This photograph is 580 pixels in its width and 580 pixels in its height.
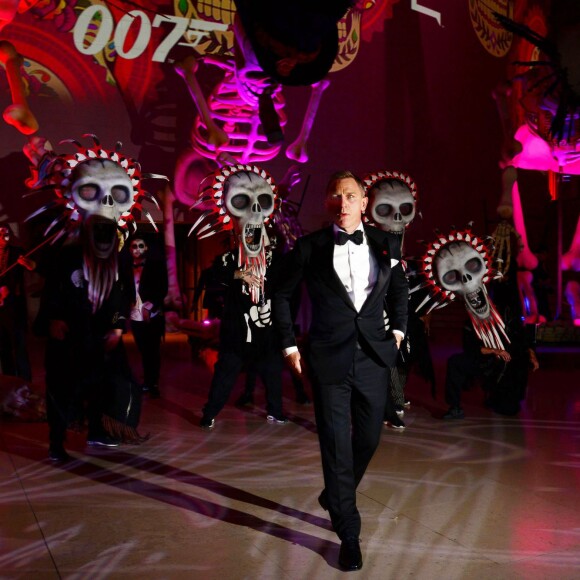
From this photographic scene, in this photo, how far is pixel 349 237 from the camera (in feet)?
10.2

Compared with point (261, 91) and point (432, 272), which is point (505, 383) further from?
point (261, 91)

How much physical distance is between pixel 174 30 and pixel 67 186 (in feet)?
21.1

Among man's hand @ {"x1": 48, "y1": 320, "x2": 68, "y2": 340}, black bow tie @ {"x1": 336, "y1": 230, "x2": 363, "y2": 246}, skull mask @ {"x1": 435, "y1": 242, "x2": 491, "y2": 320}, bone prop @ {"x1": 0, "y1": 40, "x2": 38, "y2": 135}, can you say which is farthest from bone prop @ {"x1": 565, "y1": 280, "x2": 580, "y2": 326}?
black bow tie @ {"x1": 336, "y1": 230, "x2": 363, "y2": 246}

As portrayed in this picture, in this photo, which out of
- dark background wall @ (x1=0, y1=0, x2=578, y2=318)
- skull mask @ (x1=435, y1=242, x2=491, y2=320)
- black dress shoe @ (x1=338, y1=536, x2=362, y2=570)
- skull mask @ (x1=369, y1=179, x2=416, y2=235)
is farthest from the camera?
dark background wall @ (x1=0, y1=0, x2=578, y2=318)

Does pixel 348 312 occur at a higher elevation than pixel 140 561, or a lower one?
higher

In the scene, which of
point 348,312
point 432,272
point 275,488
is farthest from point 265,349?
point 348,312

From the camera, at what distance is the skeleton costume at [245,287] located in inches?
219

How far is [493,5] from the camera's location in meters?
13.9

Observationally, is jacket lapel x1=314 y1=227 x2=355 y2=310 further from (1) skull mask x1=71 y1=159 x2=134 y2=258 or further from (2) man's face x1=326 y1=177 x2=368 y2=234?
(1) skull mask x1=71 y1=159 x2=134 y2=258

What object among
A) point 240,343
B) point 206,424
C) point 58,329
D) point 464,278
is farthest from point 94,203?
point 464,278

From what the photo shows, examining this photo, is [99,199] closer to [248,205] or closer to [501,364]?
[248,205]

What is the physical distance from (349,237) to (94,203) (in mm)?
2295

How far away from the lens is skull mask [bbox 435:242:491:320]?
5688 mm

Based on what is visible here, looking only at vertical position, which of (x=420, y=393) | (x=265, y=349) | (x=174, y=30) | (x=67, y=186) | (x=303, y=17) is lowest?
(x=420, y=393)
